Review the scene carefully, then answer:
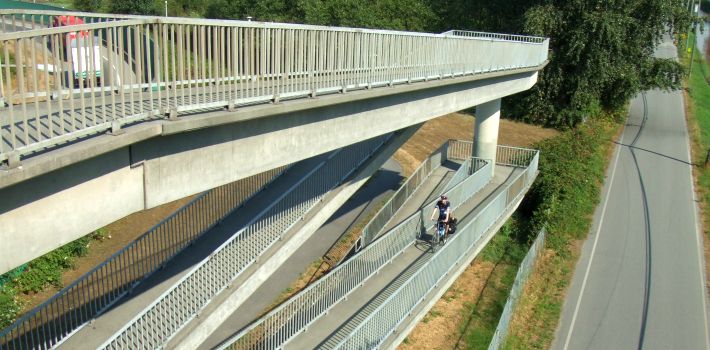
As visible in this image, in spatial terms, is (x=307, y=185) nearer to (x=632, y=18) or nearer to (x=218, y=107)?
(x=218, y=107)

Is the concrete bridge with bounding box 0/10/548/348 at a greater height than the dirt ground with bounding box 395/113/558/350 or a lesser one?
greater

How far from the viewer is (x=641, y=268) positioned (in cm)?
1752

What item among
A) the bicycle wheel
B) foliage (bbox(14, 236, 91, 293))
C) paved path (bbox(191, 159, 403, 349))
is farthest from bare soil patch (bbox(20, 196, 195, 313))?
the bicycle wheel

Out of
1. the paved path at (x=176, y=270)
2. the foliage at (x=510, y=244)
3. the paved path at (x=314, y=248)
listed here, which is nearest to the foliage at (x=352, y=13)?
the paved path at (x=314, y=248)

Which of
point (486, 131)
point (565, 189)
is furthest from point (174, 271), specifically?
point (565, 189)

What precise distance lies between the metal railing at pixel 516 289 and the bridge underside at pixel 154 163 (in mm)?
4894

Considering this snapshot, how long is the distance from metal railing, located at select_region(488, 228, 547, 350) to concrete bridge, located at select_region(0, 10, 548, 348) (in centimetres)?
136

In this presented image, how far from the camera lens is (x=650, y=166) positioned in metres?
27.4

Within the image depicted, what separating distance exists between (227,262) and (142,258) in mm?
1855

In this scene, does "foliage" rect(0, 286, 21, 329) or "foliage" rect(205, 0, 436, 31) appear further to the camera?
"foliage" rect(205, 0, 436, 31)

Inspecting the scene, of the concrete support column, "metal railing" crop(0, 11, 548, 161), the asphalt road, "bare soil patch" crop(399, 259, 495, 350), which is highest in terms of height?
"metal railing" crop(0, 11, 548, 161)

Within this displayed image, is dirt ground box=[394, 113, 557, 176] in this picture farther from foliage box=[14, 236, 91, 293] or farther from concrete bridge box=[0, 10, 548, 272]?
concrete bridge box=[0, 10, 548, 272]

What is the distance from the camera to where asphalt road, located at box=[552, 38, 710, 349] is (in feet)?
47.0

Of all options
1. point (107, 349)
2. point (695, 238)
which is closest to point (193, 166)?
point (107, 349)
